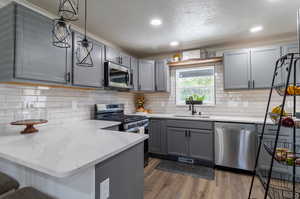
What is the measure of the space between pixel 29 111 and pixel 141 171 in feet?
5.08

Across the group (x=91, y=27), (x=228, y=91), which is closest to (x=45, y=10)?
(x=91, y=27)

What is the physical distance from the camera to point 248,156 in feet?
8.05

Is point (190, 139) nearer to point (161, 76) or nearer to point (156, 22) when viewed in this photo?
point (161, 76)

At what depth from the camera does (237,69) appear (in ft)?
9.36

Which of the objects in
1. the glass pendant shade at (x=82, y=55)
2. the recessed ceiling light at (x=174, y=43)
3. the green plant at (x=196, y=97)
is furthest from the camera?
the green plant at (x=196, y=97)

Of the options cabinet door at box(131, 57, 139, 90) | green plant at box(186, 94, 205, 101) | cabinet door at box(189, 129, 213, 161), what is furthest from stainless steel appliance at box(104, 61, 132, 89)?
cabinet door at box(189, 129, 213, 161)

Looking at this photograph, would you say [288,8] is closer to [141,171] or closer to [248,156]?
[248,156]

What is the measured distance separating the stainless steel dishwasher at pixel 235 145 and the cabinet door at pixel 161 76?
4.77 feet

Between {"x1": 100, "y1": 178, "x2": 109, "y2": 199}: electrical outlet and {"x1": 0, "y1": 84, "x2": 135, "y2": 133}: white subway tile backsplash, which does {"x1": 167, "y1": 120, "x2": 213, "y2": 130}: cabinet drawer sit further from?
{"x1": 100, "y1": 178, "x2": 109, "y2": 199}: electrical outlet

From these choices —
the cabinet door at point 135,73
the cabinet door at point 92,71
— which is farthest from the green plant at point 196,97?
the cabinet door at point 92,71

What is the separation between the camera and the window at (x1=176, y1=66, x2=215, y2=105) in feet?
11.1

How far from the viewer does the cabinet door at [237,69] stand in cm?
278

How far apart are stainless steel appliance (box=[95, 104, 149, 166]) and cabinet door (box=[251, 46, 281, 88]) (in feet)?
7.25

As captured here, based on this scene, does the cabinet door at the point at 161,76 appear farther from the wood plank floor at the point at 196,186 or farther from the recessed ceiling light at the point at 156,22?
the wood plank floor at the point at 196,186
